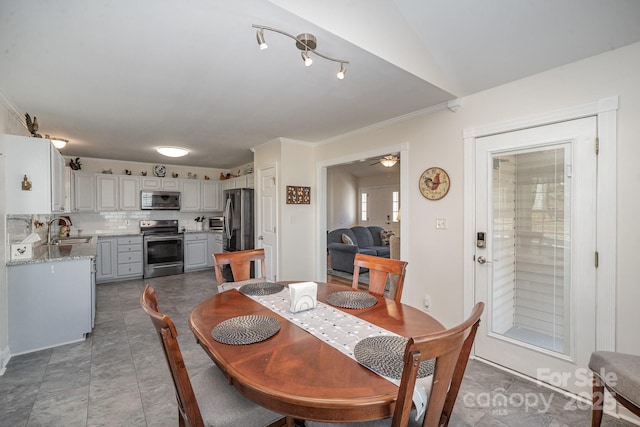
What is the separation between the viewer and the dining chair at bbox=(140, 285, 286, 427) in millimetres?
1006

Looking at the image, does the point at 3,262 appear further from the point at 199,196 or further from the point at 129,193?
the point at 199,196

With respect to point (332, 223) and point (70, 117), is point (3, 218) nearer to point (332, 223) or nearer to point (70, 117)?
point (70, 117)

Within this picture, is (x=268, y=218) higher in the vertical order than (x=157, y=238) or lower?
higher

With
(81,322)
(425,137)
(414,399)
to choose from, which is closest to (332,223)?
(425,137)

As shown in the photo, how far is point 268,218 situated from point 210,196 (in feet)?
9.21

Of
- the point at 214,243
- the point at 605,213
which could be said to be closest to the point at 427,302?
the point at 605,213

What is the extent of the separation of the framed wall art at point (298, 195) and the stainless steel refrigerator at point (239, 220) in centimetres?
114

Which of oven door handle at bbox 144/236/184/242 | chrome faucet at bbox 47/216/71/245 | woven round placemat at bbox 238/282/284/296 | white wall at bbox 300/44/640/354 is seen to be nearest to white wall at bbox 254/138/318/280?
white wall at bbox 300/44/640/354

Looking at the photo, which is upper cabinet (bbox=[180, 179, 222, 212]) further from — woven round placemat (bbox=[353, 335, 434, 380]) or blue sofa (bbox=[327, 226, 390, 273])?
woven round placemat (bbox=[353, 335, 434, 380])

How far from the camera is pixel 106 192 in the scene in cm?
541

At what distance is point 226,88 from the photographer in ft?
7.84

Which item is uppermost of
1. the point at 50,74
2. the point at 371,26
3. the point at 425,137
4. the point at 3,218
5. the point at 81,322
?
the point at 371,26

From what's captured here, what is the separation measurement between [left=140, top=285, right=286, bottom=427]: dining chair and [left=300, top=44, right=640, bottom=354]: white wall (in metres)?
2.06

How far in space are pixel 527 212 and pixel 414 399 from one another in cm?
200
